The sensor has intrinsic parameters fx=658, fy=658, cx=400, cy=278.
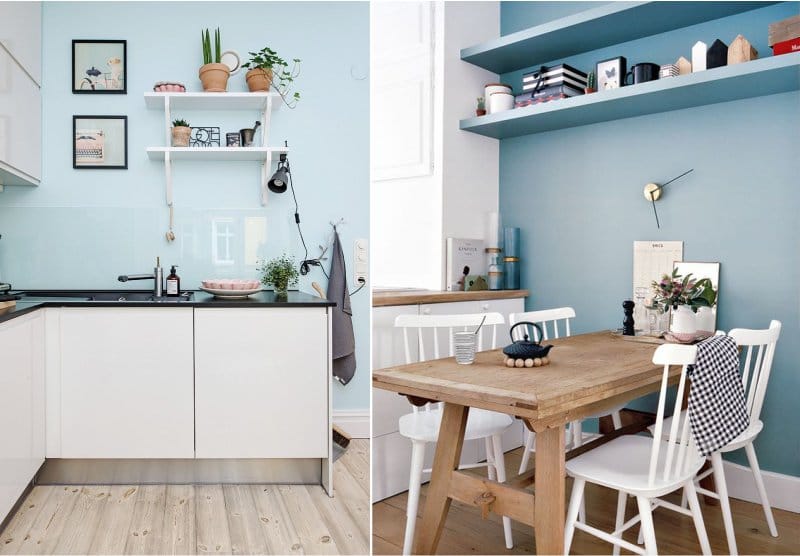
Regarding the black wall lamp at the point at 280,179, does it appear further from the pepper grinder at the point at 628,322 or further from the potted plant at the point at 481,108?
the pepper grinder at the point at 628,322

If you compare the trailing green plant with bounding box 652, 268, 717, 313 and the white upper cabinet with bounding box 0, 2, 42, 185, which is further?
the white upper cabinet with bounding box 0, 2, 42, 185

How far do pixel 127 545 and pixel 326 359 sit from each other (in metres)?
1.01

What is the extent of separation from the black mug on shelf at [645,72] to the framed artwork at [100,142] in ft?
8.19

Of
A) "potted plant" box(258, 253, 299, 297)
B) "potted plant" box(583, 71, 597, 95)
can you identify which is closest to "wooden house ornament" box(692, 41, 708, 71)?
"potted plant" box(583, 71, 597, 95)

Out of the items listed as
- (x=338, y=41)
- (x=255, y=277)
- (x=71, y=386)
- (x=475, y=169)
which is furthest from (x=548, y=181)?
(x=71, y=386)

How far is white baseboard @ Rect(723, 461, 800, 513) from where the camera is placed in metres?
2.68

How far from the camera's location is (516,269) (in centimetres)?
356

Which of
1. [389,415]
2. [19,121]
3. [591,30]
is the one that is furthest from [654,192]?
[19,121]

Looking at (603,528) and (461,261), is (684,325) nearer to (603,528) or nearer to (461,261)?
(603,528)

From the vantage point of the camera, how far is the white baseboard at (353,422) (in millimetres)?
3627

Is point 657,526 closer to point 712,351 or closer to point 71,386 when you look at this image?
point 712,351

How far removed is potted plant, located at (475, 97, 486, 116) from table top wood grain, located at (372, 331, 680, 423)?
5.07 ft

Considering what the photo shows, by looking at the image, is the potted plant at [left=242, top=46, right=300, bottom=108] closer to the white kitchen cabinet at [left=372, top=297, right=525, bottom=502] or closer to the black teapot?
the white kitchen cabinet at [left=372, top=297, right=525, bottom=502]

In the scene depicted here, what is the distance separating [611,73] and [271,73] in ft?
5.45
